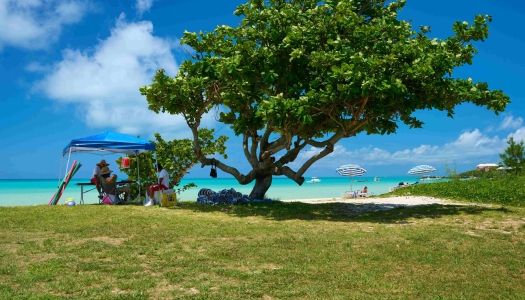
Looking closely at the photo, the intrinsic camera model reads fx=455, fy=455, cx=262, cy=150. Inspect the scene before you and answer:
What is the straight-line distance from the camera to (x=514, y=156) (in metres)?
27.6

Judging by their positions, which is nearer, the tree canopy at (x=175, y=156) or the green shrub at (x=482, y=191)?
the green shrub at (x=482, y=191)

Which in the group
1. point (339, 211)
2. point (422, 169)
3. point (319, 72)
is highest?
point (319, 72)

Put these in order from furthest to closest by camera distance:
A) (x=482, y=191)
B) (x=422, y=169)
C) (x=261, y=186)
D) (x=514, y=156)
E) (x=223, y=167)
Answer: (x=422, y=169) → (x=514, y=156) → (x=482, y=191) → (x=223, y=167) → (x=261, y=186)

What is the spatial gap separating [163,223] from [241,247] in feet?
10.1

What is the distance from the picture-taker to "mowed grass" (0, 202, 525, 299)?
508cm

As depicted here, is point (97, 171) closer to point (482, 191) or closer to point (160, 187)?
point (160, 187)

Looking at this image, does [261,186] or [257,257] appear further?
[261,186]

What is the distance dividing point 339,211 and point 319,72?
4089mm

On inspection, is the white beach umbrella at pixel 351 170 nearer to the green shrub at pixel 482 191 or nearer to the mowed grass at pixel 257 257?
the green shrub at pixel 482 191

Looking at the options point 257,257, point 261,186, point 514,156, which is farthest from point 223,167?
point 514,156

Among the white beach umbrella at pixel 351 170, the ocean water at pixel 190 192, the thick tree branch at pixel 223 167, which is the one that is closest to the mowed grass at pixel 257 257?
the thick tree branch at pixel 223 167

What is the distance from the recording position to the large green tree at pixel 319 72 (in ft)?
37.2

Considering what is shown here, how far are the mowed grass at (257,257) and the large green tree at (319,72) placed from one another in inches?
Result: 129

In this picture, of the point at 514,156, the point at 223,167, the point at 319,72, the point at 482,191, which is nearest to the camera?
→ the point at 319,72
